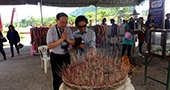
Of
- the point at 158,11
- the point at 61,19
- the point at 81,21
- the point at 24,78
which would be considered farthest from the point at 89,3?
the point at 61,19

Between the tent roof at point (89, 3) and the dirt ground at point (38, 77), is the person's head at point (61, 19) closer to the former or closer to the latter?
the dirt ground at point (38, 77)

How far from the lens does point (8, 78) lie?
347 cm

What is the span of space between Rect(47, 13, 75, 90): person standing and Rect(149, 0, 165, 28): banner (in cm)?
352

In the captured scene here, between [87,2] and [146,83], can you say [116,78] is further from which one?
[87,2]

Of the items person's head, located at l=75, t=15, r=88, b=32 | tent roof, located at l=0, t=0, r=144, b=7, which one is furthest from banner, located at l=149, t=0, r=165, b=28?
person's head, located at l=75, t=15, r=88, b=32

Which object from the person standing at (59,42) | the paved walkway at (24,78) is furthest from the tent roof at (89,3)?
the person standing at (59,42)

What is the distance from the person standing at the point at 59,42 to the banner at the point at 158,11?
352 cm

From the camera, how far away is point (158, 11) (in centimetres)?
410

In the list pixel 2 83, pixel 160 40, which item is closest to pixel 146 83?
pixel 160 40

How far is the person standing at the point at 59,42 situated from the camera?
1.70 meters

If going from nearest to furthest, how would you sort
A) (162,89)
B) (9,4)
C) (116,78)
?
(116,78), (162,89), (9,4)

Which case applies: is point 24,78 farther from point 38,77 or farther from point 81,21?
point 81,21

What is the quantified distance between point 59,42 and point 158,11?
388 centimetres

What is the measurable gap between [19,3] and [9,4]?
0.46 meters
